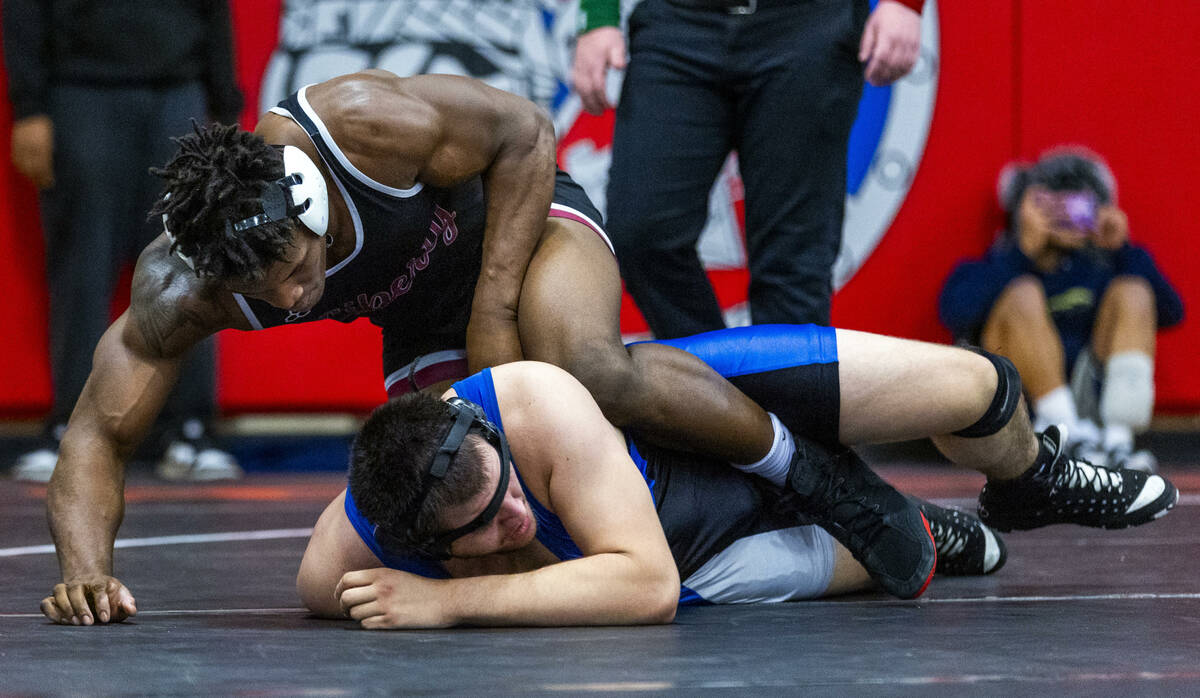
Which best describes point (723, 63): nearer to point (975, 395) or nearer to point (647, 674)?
point (975, 395)

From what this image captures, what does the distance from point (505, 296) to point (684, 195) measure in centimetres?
73

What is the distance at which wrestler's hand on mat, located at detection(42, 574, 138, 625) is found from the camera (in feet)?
7.58

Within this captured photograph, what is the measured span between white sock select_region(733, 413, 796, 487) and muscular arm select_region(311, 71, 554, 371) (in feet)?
1.50

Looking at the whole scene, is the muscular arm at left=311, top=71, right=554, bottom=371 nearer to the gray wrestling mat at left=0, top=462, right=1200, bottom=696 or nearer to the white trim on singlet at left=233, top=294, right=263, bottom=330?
the white trim on singlet at left=233, top=294, right=263, bottom=330

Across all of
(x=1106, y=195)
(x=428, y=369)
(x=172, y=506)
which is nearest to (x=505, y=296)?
(x=428, y=369)

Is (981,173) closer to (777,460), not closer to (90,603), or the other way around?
(777,460)

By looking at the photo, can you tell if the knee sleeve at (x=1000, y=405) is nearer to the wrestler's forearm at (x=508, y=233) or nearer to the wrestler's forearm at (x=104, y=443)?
the wrestler's forearm at (x=508, y=233)

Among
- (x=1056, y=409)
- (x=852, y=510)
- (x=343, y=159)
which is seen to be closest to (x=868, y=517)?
(x=852, y=510)

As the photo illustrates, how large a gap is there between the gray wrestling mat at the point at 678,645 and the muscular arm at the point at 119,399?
178 millimetres

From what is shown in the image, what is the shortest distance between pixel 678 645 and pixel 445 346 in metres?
1.07

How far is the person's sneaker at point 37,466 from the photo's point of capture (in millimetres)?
5055

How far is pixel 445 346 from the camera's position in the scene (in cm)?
297

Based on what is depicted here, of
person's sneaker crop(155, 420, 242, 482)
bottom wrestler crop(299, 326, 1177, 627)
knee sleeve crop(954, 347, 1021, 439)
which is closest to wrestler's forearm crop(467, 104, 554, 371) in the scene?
bottom wrestler crop(299, 326, 1177, 627)

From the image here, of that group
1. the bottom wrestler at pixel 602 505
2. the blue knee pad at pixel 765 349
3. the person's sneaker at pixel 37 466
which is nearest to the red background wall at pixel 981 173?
the person's sneaker at pixel 37 466
